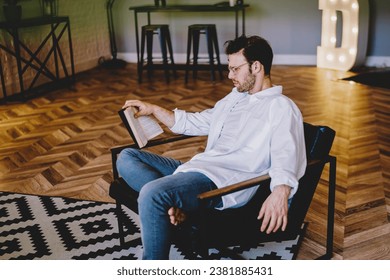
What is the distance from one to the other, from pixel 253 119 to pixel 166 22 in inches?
202

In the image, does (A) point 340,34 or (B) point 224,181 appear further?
(A) point 340,34

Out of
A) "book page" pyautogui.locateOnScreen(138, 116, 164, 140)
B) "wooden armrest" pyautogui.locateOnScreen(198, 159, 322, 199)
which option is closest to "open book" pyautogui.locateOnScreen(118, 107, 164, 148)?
"book page" pyautogui.locateOnScreen(138, 116, 164, 140)

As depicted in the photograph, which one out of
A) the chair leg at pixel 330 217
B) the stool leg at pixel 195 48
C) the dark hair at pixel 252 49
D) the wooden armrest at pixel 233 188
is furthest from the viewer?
the stool leg at pixel 195 48

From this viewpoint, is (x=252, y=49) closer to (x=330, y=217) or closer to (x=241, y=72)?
(x=241, y=72)

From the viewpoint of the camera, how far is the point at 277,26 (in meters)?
6.50

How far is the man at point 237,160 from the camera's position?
5.93 ft

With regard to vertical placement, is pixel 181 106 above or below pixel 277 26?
below

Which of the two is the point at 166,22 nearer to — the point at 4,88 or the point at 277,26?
the point at 277,26

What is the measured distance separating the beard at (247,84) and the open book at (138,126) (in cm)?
42

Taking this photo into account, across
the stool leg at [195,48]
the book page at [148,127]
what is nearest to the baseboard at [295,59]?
the stool leg at [195,48]

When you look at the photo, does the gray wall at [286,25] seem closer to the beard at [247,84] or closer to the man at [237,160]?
the man at [237,160]

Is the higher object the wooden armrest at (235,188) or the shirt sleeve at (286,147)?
the shirt sleeve at (286,147)
